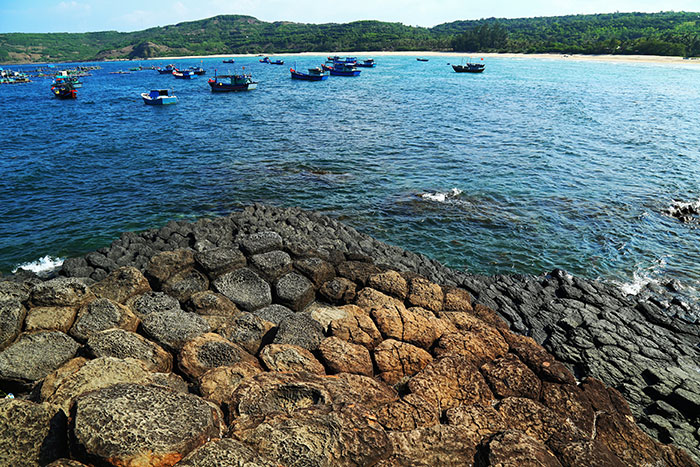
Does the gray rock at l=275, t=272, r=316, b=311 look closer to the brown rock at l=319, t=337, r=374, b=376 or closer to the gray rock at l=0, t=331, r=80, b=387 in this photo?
the brown rock at l=319, t=337, r=374, b=376

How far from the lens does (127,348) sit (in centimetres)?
727

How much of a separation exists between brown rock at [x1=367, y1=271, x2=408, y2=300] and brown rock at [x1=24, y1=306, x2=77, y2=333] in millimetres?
7382

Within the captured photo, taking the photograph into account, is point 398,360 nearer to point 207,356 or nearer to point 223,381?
point 223,381

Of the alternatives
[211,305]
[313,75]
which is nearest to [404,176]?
[211,305]

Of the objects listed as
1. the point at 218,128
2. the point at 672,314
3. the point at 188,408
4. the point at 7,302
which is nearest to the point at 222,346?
the point at 188,408

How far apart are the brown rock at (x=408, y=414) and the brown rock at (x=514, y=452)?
3.06ft

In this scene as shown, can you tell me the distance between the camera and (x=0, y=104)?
5978 cm

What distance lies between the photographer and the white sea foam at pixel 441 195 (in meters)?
20.5

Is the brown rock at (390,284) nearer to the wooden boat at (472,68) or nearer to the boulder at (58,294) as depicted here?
the boulder at (58,294)

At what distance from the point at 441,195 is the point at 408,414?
16182 millimetres

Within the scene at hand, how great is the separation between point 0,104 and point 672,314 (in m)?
83.7

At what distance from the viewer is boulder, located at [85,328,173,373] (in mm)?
7184

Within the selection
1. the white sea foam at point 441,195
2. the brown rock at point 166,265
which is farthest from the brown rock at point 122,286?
the white sea foam at point 441,195

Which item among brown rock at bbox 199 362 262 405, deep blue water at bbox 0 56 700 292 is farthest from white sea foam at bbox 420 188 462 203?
brown rock at bbox 199 362 262 405
